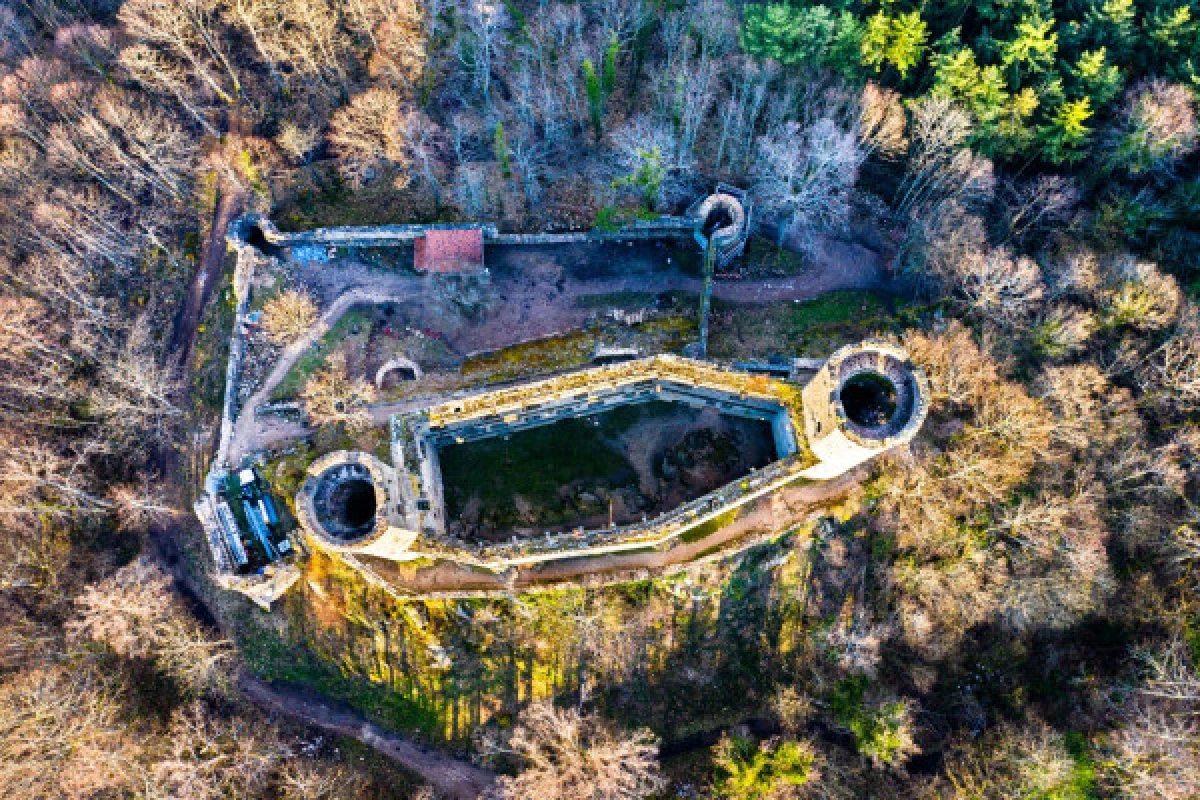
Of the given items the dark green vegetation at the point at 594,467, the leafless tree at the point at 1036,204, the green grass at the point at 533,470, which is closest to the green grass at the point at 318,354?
the dark green vegetation at the point at 594,467

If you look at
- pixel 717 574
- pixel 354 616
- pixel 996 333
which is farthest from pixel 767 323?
pixel 354 616

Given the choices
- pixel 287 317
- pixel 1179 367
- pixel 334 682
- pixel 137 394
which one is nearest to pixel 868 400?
pixel 1179 367

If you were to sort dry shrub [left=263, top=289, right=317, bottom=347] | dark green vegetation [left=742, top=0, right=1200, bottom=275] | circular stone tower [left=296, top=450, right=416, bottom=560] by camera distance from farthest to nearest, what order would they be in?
dry shrub [left=263, top=289, right=317, bottom=347] < dark green vegetation [left=742, top=0, right=1200, bottom=275] < circular stone tower [left=296, top=450, right=416, bottom=560]

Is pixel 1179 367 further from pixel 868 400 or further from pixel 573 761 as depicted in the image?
pixel 573 761

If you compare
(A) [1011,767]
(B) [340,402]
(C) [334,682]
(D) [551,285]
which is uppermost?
(D) [551,285]

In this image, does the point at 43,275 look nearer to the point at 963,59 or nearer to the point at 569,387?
the point at 569,387

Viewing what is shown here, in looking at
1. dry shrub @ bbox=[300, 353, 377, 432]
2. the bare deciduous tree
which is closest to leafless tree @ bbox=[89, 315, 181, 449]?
dry shrub @ bbox=[300, 353, 377, 432]

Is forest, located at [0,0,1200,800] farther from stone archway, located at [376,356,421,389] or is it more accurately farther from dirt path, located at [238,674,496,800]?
stone archway, located at [376,356,421,389]
